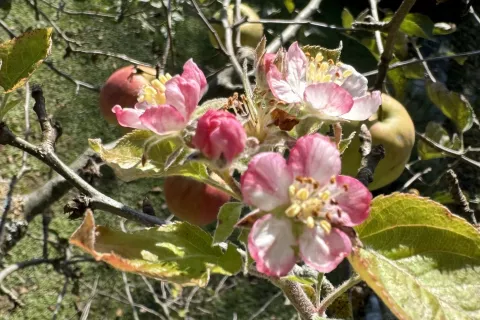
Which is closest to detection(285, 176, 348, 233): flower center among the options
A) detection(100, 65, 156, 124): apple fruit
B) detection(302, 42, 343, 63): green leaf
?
detection(302, 42, 343, 63): green leaf

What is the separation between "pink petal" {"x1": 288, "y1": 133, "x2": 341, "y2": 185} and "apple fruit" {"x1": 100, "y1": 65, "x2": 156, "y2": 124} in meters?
0.92

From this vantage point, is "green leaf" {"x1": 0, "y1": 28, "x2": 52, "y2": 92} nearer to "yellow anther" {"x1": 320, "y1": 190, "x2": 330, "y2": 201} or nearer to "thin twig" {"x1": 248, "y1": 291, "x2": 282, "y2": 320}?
"yellow anther" {"x1": 320, "y1": 190, "x2": 330, "y2": 201}

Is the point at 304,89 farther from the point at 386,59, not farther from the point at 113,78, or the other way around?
the point at 113,78

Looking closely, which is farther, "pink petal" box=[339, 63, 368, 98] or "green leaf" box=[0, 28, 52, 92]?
"green leaf" box=[0, 28, 52, 92]

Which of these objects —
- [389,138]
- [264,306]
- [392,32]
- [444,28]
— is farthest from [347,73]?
[264,306]

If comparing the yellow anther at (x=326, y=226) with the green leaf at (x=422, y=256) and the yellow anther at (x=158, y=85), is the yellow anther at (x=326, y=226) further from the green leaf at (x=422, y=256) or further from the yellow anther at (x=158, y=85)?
the yellow anther at (x=158, y=85)

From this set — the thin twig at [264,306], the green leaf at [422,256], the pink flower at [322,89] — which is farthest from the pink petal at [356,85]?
the thin twig at [264,306]

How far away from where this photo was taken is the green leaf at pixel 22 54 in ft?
2.48

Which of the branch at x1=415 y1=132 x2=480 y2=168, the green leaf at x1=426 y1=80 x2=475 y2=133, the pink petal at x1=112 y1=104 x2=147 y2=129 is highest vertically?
the pink petal at x1=112 y1=104 x2=147 y2=129

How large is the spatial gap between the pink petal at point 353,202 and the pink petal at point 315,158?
15 mm

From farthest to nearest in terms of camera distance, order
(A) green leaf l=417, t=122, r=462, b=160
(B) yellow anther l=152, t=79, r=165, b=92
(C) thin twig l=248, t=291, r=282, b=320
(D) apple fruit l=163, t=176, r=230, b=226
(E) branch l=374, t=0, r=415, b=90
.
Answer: (C) thin twig l=248, t=291, r=282, b=320
(A) green leaf l=417, t=122, r=462, b=160
(D) apple fruit l=163, t=176, r=230, b=226
(E) branch l=374, t=0, r=415, b=90
(B) yellow anther l=152, t=79, r=165, b=92

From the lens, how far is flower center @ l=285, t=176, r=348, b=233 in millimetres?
485

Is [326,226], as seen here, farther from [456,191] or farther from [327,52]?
[456,191]

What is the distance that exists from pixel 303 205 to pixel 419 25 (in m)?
1.02
